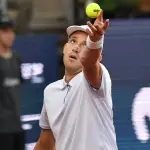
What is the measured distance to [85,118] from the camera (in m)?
3.58

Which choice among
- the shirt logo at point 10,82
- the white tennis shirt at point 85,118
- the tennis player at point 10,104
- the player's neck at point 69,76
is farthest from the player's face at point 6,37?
the white tennis shirt at point 85,118

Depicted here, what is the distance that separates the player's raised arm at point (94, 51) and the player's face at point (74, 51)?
0.94 ft

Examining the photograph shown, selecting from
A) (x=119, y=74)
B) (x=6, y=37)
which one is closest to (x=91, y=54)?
(x=6, y=37)

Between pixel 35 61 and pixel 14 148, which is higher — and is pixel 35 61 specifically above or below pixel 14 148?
above

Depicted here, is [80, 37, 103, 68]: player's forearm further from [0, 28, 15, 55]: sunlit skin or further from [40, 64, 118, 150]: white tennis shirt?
[0, 28, 15, 55]: sunlit skin

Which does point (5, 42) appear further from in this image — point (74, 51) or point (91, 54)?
point (91, 54)

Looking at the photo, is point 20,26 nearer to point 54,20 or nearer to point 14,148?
point 54,20

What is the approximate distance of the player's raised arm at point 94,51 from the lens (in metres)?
3.29

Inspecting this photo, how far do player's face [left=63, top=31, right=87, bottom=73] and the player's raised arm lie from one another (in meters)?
0.29

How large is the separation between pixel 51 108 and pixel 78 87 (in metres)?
0.31

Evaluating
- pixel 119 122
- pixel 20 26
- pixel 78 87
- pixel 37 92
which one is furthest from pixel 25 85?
pixel 78 87

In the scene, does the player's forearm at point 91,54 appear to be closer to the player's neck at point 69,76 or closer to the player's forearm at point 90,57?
the player's forearm at point 90,57

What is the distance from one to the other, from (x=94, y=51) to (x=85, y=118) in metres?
0.43

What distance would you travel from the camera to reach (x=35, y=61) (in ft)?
19.3
